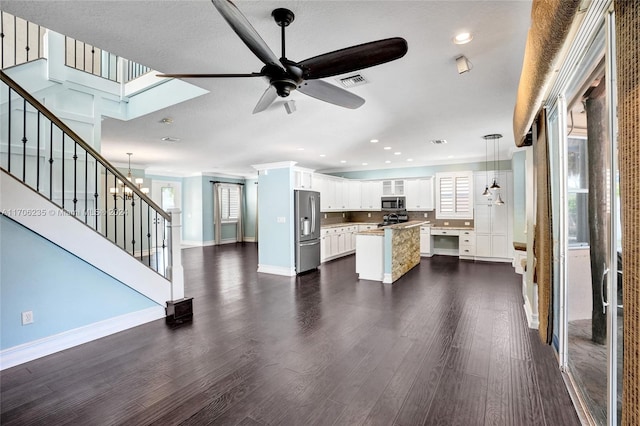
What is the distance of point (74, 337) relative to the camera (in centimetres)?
303

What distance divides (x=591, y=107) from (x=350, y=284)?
4010mm

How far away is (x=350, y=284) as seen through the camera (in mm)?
5395

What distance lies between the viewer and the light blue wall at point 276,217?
624cm

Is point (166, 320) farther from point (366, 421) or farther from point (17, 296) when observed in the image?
point (366, 421)

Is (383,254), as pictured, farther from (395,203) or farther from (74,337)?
(74,337)

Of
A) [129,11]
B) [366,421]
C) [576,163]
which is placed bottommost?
[366,421]

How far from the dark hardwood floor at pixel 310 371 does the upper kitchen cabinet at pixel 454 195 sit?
4.05m

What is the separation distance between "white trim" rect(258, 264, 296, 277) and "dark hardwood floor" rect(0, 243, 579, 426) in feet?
5.91

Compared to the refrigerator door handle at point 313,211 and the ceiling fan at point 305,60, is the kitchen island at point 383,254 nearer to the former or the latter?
the refrigerator door handle at point 313,211

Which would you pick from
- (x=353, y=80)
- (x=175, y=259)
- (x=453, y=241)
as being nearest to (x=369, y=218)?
(x=453, y=241)

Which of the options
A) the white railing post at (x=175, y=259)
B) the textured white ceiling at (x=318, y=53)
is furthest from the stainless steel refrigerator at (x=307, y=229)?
the white railing post at (x=175, y=259)

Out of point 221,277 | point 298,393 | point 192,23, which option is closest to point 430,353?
point 298,393

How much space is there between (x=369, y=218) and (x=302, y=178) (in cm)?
391

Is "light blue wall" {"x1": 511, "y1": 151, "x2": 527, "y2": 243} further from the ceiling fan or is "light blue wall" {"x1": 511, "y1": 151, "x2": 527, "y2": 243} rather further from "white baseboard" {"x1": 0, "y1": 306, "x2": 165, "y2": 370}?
"white baseboard" {"x1": 0, "y1": 306, "x2": 165, "y2": 370}
